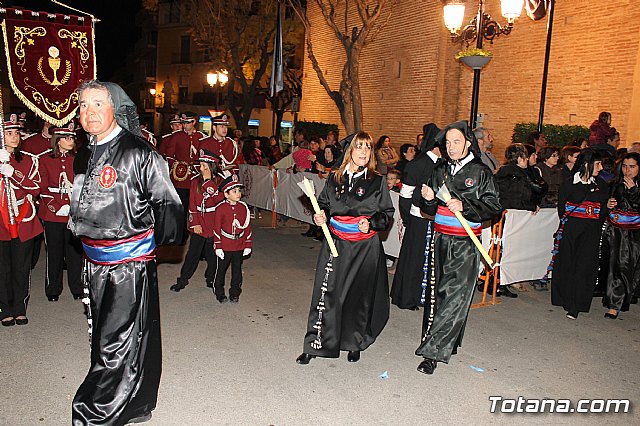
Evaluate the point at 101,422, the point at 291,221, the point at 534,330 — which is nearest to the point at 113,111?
the point at 101,422

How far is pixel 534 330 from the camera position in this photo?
22.4ft

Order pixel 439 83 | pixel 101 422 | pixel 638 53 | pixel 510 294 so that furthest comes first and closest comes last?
pixel 439 83, pixel 638 53, pixel 510 294, pixel 101 422

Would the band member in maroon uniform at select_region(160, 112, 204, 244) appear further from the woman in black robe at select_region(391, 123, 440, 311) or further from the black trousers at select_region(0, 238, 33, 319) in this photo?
the woman in black robe at select_region(391, 123, 440, 311)

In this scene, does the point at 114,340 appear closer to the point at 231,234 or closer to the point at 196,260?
the point at 231,234

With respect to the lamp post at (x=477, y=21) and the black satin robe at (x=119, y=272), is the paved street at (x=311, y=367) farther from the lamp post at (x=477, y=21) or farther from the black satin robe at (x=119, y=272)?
the lamp post at (x=477, y=21)

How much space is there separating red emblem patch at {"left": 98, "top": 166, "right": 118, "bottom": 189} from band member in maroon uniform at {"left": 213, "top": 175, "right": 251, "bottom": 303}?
10.7ft

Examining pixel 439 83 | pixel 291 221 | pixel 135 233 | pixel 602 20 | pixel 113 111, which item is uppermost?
pixel 602 20

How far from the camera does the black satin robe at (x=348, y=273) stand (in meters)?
5.38

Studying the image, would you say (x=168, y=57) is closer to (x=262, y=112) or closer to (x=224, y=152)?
(x=262, y=112)

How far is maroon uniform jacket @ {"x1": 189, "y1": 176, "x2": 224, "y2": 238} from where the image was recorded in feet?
25.1

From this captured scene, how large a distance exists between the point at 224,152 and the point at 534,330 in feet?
19.2

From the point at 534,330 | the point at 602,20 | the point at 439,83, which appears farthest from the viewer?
the point at 439,83

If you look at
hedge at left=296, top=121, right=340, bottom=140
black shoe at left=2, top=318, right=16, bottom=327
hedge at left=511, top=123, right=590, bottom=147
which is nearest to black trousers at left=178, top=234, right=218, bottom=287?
black shoe at left=2, top=318, right=16, bottom=327

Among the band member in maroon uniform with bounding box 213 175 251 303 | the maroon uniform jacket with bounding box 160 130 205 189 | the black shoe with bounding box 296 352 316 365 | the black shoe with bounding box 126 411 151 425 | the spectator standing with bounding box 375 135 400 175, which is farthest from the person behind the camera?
the spectator standing with bounding box 375 135 400 175
